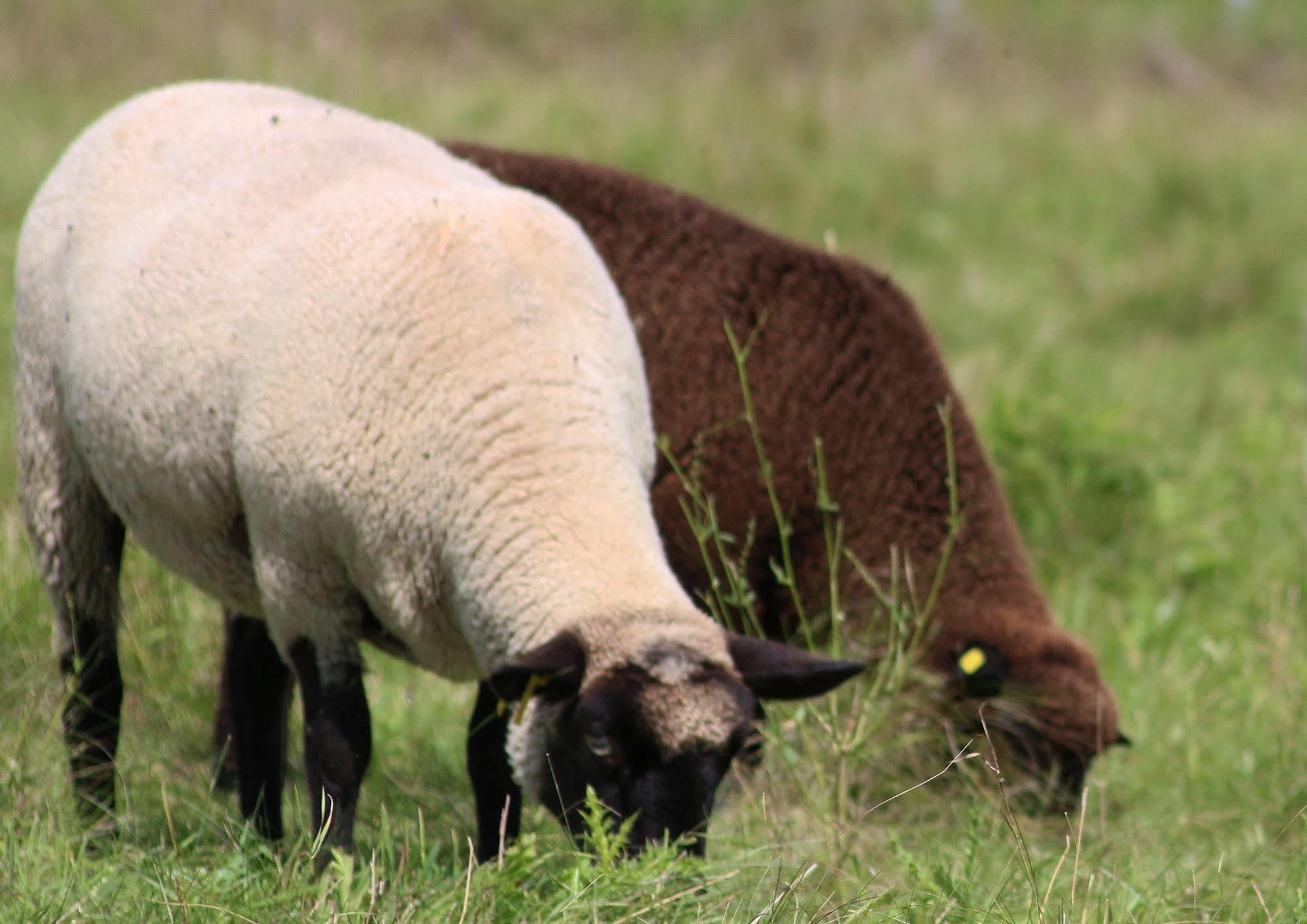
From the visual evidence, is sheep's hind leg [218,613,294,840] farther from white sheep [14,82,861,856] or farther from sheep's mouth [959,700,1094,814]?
sheep's mouth [959,700,1094,814]

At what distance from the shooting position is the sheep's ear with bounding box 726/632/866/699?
2.76 meters

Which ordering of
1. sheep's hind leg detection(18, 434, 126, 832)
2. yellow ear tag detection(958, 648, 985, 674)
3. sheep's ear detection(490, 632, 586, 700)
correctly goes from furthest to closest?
yellow ear tag detection(958, 648, 985, 674), sheep's hind leg detection(18, 434, 126, 832), sheep's ear detection(490, 632, 586, 700)

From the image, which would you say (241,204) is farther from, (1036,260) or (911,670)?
(1036,260)

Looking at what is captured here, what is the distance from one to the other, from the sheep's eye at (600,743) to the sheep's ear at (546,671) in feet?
0.27

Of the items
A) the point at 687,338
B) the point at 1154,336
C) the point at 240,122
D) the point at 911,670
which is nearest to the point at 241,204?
the point at 240,122

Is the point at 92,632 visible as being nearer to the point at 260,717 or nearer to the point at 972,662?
the point at 260,717

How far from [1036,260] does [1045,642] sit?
21.5 ft

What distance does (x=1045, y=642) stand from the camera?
4.60 m

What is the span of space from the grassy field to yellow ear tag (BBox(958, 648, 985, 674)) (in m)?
0.23

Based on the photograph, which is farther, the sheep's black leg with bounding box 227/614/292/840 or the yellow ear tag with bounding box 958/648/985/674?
the yellow ear tag with bounding box 958/648/985/674

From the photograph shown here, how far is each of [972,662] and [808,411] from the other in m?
0.93

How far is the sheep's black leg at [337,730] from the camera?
3.06m

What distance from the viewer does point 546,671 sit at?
261 cm

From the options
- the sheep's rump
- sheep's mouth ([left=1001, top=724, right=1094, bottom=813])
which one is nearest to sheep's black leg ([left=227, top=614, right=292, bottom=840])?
the sheep's rump
